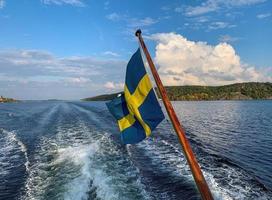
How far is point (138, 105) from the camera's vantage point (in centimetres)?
718

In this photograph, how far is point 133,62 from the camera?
23.6 ft

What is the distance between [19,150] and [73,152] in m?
5.54

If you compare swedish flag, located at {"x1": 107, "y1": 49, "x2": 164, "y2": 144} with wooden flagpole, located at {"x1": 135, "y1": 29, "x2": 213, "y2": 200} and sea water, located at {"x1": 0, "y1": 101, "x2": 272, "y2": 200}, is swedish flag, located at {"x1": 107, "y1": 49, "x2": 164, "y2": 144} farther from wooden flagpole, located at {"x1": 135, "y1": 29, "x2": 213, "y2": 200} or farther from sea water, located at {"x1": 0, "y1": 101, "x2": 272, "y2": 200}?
sea water, located at {"x1": 0, "y1": 101, "x2": 272, "y2": 200}

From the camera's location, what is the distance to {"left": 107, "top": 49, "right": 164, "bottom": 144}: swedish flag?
23.0ft

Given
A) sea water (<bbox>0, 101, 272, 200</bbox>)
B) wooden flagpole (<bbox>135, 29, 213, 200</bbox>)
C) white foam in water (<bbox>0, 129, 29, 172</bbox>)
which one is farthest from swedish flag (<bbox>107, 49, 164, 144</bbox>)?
white foam in water (<bbox>0, 129, 29, 172</bbox>)

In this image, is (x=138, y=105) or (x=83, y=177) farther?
(x=83, y=177)

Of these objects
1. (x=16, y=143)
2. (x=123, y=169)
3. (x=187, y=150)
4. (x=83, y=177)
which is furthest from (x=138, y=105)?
(x=16, y=143)

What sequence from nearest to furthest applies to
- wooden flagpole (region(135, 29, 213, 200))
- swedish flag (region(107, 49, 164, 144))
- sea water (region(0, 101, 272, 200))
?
wooden flagpole (region(135, 29, 213, 200)), swedish flag (region(107, 49, 164, 144)), sea water (region(0, 101, 272, 200))

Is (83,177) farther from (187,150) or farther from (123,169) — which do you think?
(187,150)

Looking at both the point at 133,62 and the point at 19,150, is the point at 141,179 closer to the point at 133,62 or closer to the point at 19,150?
the point at 133,62

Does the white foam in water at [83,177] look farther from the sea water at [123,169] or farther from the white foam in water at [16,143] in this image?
the white foam in water at [16,143]

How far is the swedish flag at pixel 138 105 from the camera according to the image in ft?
23.0

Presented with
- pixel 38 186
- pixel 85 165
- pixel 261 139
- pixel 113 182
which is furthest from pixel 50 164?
pixel 261 139

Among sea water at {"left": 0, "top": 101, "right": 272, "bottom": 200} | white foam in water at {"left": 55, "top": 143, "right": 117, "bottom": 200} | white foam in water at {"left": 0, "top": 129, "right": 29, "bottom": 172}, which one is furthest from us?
white foam in water at {"left": 0, "top": 129, "right": 29, "bottom": 172}
